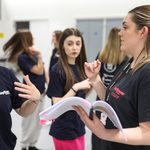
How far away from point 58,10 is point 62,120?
632 cm

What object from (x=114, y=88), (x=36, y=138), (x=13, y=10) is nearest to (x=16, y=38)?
(x=36, y=138)

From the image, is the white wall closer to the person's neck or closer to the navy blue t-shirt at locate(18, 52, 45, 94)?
the navy blue t-shirt at locate(18, 52, 45, 94)

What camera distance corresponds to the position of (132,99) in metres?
1.23

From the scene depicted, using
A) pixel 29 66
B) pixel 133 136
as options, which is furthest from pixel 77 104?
pixel 29 66

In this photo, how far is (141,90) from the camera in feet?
3.85

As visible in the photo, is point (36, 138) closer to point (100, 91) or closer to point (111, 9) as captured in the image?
point (100, 91)

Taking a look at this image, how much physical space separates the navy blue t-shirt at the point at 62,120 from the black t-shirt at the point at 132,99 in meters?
0.68

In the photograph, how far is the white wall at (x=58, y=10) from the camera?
275 inches

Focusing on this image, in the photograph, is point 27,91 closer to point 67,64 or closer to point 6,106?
point 6,106

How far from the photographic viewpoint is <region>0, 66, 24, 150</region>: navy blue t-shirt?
1.38m

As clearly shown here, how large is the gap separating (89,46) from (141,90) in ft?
20.1

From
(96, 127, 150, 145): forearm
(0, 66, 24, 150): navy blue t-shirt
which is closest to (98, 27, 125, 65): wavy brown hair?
(0, 66, 24, 150): navy blue t-shirt

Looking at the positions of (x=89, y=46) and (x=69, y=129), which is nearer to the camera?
(x=69, y=129)

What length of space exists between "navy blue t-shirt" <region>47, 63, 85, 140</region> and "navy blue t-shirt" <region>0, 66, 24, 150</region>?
598 mm
